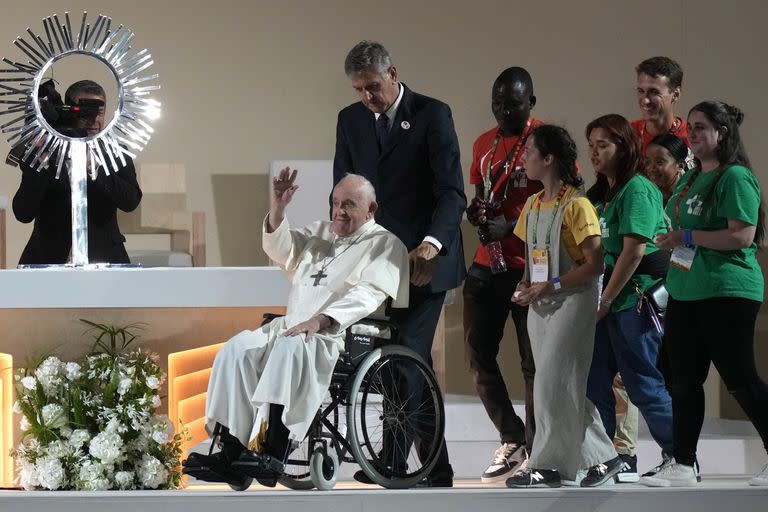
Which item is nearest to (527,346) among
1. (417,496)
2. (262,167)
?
(417,496)

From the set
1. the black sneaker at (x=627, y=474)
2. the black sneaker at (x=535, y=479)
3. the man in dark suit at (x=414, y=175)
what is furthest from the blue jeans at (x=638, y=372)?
the man in dark suit at (x=414, y=175)

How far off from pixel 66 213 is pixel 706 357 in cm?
260

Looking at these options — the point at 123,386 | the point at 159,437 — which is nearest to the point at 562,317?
the point at 159,437

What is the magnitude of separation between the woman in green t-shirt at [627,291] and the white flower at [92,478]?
168cm

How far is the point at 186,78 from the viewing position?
700cm

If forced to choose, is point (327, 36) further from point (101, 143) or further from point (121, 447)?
point (121, 447)

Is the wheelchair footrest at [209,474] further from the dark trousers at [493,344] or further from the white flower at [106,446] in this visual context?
the dark trousers at [493,344]

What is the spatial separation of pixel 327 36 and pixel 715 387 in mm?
2968

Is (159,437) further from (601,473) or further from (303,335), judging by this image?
(601,473)

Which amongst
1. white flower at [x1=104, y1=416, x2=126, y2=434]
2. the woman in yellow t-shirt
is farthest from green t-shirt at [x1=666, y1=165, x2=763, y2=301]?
white flower at [x1=104, y1=416, x2=126, y2=434]

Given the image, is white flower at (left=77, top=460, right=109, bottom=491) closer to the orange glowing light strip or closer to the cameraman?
the orange glowing light strip

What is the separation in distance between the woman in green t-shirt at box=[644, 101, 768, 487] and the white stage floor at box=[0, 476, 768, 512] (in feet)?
0.30

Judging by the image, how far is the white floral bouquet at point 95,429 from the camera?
4.02 m

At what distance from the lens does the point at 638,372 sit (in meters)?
4.02
